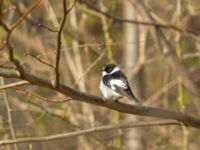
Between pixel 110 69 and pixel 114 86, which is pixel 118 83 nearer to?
pixel 114 86

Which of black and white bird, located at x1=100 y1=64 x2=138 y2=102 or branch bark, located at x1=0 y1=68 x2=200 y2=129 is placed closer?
branch bark, located at x1=0 y1=68 x2=200 y2=129

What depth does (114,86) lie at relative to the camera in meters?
3.48

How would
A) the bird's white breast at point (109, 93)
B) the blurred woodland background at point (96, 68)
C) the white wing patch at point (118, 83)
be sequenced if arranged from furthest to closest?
the blurred woodland background at point (96, 68)
the white wing patch at point (118, 83)
the bird's white breast at point (109, 93)

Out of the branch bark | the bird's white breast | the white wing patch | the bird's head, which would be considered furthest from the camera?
the bird's head

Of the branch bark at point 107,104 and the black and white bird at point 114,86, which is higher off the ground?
the branch bark at point 107,104

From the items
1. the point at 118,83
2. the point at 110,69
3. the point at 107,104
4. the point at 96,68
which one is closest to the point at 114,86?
the point at 118,83

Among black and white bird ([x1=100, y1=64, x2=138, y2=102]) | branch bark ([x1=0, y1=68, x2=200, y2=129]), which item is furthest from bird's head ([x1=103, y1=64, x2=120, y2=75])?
branch bark ([x1=0, y1=68, x2=200, y2=129])

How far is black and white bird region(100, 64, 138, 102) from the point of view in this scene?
334 cm

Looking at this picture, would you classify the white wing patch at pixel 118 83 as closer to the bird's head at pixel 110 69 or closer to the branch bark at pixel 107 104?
the bird's head at pixel 110 69

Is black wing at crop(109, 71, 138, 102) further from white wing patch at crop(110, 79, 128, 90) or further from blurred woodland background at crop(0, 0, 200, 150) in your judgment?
blurred woodland background at crop(0, 0, 200, 150)

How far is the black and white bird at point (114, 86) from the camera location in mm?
3342

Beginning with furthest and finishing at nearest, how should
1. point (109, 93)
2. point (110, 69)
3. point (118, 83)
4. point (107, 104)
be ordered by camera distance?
point (110, 69), point (118, 83), point (109, 93), point (107, 104)

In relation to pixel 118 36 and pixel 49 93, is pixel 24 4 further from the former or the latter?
pixel 118 36

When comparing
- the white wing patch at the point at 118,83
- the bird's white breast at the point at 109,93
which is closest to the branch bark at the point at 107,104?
the bird's white breast at the point at 109,93
